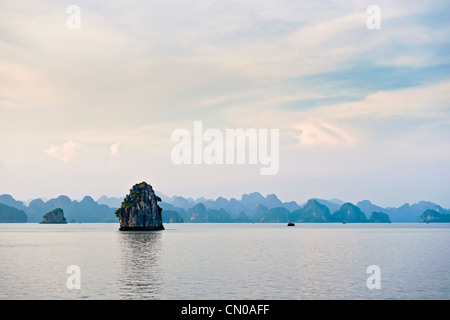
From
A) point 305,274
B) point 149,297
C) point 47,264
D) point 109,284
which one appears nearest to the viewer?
point 149,297

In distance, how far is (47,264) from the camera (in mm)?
79938

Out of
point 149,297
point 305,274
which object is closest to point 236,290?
point 149,297

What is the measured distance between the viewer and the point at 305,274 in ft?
217

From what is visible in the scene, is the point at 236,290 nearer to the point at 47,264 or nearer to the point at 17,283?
the point at 17,283

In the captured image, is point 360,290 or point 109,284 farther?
point 109,284

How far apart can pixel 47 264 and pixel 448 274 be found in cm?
6667

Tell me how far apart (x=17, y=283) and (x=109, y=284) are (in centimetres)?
1174
